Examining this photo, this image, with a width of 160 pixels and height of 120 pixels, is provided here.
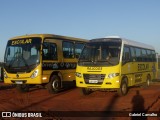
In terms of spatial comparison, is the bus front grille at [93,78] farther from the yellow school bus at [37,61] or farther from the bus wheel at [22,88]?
the bus wheel at [22,88]

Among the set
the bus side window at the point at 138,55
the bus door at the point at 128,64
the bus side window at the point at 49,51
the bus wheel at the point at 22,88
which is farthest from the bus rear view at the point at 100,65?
the bus wheel at the point at 22,88

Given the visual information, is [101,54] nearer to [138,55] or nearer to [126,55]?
[126,55]

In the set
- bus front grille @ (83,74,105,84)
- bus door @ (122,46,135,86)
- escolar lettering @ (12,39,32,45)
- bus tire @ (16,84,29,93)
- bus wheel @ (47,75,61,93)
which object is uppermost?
escolar lettering @ (12,39,32,45)

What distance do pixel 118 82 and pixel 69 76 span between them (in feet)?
16.2

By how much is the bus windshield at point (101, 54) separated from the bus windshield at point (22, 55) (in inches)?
99.2

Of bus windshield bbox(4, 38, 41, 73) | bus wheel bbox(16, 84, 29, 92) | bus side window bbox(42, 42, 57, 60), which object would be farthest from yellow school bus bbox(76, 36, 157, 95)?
bus wheel bbox(16, 84, 29, 92)

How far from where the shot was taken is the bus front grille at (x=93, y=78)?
48.9 ft

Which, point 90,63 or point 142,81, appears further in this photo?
point 142,81

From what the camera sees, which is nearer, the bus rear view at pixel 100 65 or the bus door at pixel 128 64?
the bus rear view at pixel 100 65

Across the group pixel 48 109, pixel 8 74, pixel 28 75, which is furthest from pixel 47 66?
pixel 48 109

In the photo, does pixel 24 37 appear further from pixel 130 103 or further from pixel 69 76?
pixel 130 103

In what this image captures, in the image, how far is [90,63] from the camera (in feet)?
50.1

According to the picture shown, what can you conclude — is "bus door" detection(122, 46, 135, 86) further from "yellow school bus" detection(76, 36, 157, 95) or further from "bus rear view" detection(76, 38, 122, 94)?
"bus rear view" detection(76, 38, 122, 94)

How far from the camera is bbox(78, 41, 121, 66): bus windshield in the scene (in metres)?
15.0
